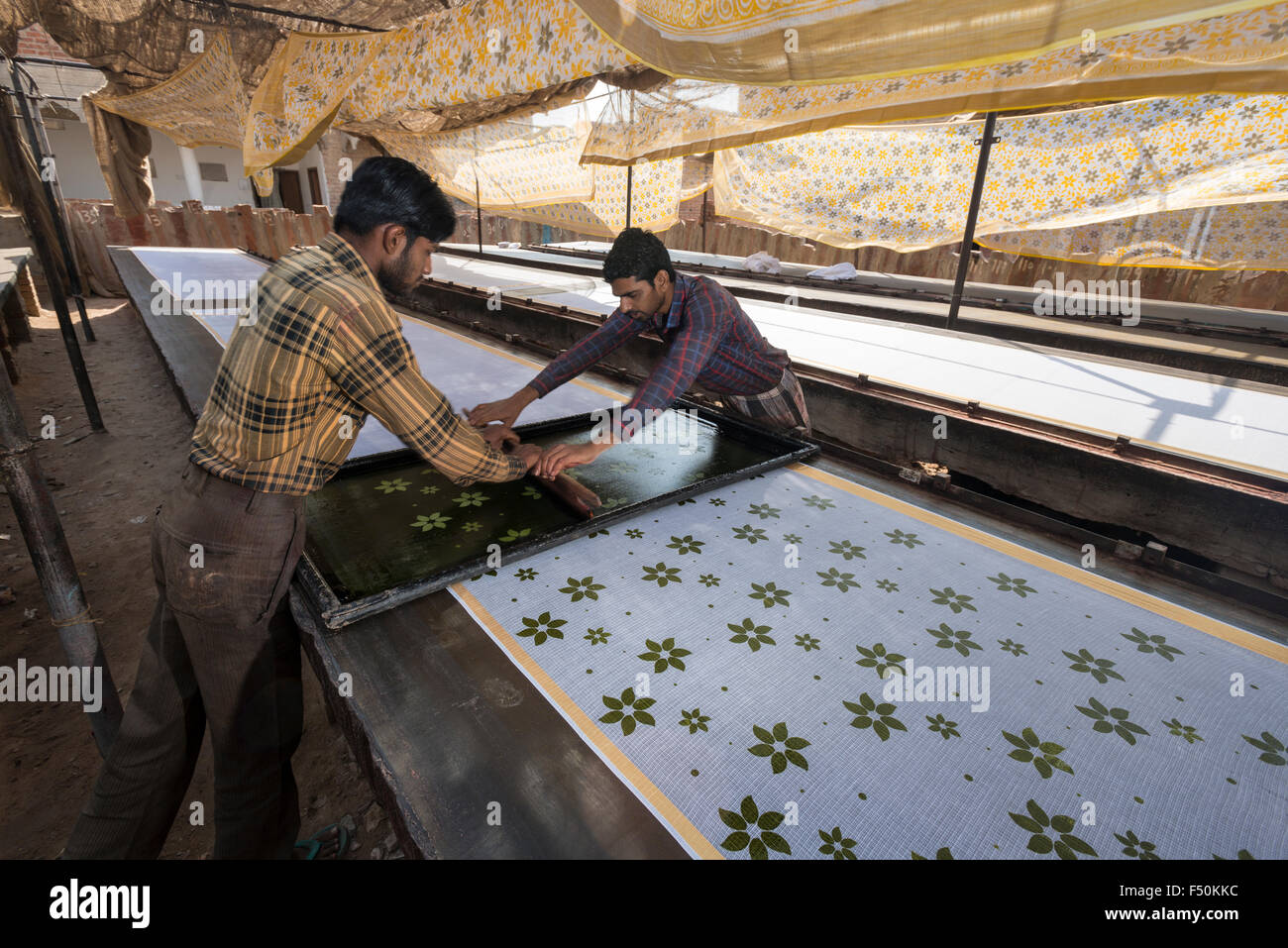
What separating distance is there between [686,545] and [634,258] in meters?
1.19

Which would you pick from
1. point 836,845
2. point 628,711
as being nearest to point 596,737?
point 628,711

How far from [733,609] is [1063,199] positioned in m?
6.35

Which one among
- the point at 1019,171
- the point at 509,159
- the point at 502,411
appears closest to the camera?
the point at 502,411

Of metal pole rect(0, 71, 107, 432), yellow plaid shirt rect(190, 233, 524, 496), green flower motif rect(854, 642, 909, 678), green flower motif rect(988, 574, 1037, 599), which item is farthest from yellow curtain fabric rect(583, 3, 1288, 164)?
metal pole rect(0, 71, 107, 432)

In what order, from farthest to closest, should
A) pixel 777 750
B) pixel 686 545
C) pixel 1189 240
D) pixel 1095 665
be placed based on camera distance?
pixel 1189 240 < pixel 686 545 < pixel 1095 665 < pixel 777 750

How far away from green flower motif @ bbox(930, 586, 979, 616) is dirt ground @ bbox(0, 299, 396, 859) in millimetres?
2143

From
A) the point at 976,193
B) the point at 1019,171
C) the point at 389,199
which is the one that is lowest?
the point at 389,199

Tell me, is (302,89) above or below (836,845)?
above

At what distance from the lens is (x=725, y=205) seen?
8.20m

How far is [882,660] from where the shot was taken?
5.42 ft

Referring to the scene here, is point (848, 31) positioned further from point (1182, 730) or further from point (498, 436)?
point (1182, 730)

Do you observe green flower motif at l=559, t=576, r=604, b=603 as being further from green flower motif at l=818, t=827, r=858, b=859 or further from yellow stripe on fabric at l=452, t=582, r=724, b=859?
green flower motif at l=818, t=827, r=858, b=859

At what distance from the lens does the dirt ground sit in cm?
→ 217

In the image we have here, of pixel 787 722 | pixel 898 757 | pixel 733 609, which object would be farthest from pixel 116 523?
pixel 898 757
